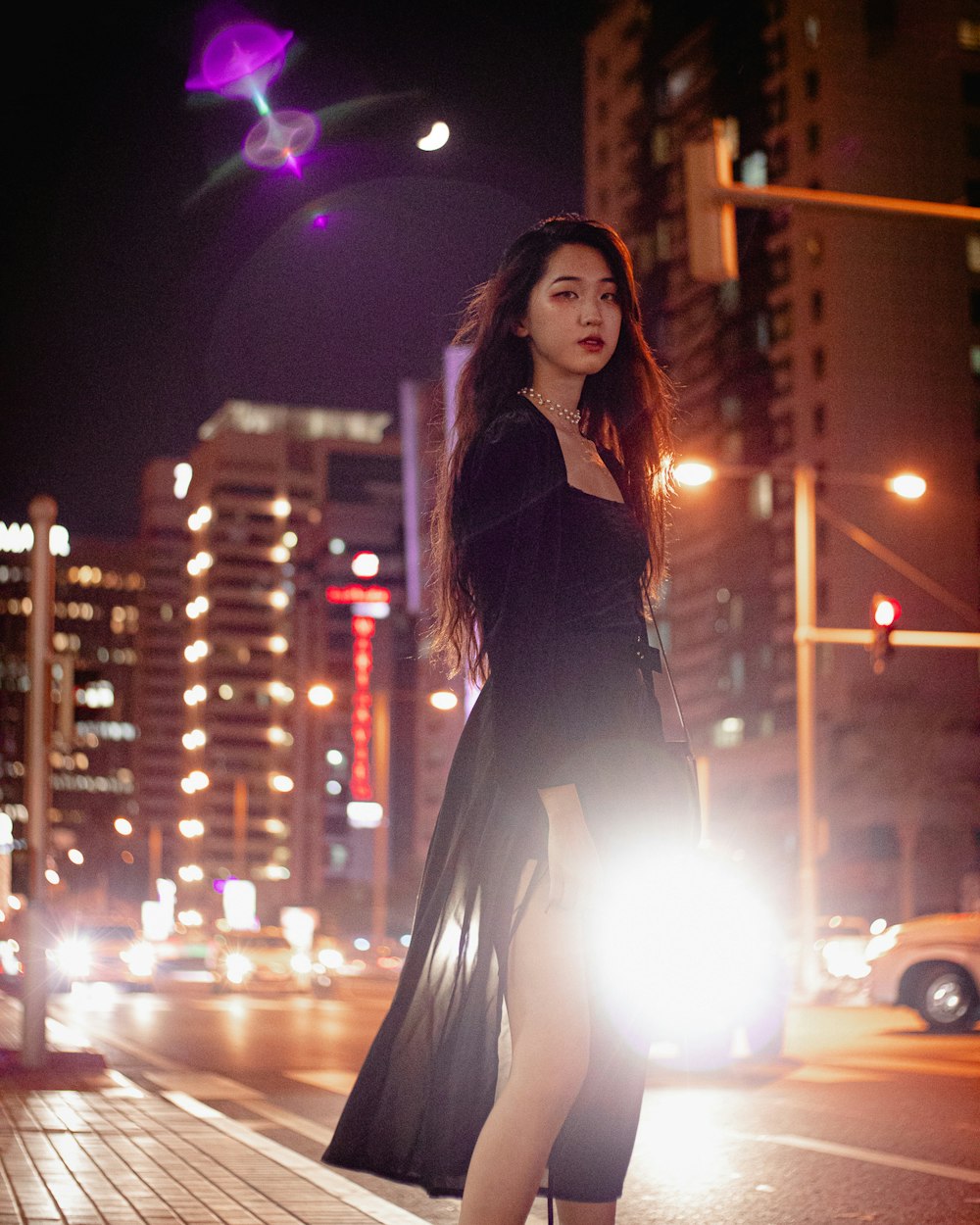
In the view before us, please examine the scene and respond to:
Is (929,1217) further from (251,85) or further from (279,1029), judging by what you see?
(279,1029)

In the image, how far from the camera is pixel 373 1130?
10.6 ft

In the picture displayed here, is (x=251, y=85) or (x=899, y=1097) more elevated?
(x=251, y=85)

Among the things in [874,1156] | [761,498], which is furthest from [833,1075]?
[761,498]

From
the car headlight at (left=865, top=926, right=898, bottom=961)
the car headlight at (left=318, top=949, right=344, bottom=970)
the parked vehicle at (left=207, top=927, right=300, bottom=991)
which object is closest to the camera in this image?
the car headlight at (left=865, top=926, right=898, bottom=961)

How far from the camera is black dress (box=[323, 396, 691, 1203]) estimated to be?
3.23m

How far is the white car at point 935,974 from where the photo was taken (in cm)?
1723

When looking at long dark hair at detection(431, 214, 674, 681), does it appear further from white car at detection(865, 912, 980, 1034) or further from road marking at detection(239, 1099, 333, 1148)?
white car at detection(865, 912, 980, 1034)

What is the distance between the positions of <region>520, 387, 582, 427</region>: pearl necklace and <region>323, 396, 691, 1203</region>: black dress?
22 cm

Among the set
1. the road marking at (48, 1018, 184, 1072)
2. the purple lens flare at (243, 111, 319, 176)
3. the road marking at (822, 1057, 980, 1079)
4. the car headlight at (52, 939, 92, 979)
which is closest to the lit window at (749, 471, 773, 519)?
the car headlight at (52, 939, 92, 979)

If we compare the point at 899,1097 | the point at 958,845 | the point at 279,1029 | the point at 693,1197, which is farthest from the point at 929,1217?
the point at 958,845

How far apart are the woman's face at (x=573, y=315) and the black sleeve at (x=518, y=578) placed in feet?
0.68

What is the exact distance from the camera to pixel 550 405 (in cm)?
356

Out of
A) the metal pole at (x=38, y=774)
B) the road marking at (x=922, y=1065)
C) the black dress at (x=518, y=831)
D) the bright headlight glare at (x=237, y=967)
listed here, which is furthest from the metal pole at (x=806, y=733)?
the black dress at (x=518, y=831)

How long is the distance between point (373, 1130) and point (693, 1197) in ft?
12.5
